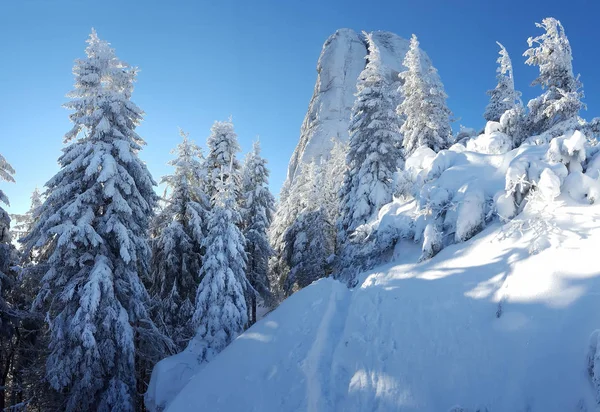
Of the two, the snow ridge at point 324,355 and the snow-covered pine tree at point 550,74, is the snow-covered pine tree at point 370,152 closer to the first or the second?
the snow-covered pine tree at point 550,74

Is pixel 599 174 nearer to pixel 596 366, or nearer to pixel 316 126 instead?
pixel 596 366

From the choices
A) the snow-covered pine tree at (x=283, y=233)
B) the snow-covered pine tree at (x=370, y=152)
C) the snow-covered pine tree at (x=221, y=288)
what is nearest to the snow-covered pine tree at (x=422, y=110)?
the snow-covered pine tree at (x=370, y=152)

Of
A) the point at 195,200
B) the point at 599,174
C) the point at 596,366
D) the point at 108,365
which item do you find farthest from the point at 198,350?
the point at 599,174

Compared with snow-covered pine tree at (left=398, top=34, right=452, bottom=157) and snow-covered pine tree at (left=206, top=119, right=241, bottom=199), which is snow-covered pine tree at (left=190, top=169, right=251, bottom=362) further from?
snow-covered pine tree at (left=398, top=34, right=452, bottom=157)

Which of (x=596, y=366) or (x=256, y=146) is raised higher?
(x=256, y=146)

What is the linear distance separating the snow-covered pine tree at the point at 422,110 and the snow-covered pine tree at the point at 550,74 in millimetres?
5448

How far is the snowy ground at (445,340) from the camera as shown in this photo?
5.18m

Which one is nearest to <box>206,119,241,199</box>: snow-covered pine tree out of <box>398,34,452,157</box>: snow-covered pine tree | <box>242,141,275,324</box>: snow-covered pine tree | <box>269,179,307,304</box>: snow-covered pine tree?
<box>242,141,275,324</box>: snow-covered pine tree

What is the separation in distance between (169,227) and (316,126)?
78.9 meters

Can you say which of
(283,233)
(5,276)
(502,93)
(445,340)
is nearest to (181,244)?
(5,276)

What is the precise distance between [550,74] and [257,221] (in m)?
18.3

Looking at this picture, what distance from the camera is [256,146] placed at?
2486 centimetres

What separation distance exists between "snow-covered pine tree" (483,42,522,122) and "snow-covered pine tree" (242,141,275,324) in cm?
1994

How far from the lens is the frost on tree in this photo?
1119 cm
